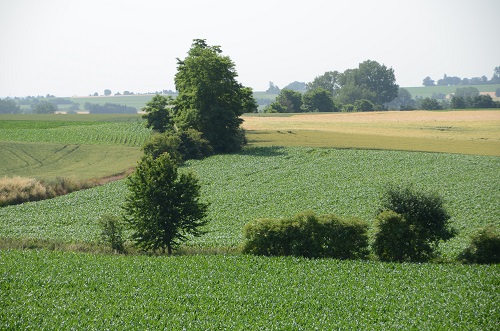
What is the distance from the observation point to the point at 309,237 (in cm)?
3747

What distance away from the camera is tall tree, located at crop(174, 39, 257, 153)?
8331cm

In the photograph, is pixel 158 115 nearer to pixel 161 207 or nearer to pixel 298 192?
pixel 298 192

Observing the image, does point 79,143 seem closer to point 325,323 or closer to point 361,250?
point 361,250

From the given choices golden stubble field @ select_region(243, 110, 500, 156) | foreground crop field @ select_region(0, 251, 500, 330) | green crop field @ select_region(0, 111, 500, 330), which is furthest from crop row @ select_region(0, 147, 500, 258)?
golden stubble field @ select_region(243, 110, 500, 156)

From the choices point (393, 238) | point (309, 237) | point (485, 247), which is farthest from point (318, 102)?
point (485, 247)

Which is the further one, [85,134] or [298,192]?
[85,134]

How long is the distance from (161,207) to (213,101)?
4512 centimetres

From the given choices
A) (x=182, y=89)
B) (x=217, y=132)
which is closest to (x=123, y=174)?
(x=217, y=132)

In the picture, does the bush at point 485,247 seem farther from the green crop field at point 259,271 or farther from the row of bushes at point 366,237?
the green crop field at point 259,271

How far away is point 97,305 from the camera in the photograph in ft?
92.1

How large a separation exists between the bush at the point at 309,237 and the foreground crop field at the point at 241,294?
206 cm

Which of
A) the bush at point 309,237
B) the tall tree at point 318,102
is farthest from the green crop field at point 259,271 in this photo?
the tall tree at point 318,102

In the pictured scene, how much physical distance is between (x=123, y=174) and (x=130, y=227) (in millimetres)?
31615

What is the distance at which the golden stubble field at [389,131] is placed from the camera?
8150cm
